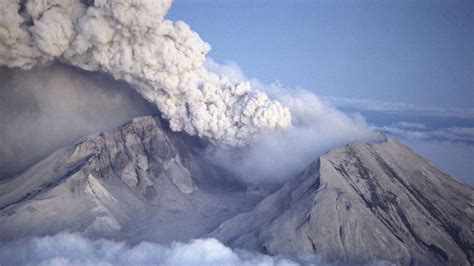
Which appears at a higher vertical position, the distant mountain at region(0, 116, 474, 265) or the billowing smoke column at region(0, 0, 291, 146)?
the billowing smoke column at region(0, 0, 291, 146)

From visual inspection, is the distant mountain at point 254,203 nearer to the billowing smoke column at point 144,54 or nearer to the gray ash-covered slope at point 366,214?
the gray ash-covered slope at point 366,214

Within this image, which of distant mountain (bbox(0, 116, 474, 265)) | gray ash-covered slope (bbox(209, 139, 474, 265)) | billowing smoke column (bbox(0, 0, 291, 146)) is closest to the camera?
gray ash-covered slope (bbox(209, 139, 474, 265))

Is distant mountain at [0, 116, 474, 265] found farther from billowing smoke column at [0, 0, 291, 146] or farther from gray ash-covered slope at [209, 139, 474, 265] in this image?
billowing smoke column at [0, 0, 291, 146]

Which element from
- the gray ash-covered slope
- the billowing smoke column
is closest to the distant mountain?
the gray ash-covered slope

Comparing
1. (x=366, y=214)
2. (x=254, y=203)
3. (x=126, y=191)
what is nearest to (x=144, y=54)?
(x=126, y=191)

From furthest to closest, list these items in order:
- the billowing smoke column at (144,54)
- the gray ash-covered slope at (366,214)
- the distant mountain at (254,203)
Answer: the billowing smoke column at (144,54)
the distant mountain at (254,203)
the gray ash-covered slope at (366,214)

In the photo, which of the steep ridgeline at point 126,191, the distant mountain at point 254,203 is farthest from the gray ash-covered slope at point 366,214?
the steep ridgeline at point 126,191

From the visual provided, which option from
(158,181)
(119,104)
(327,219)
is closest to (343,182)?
(327,219)

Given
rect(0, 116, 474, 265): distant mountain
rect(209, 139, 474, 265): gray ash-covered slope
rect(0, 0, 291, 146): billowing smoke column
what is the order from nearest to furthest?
rect(209, 139, 474, 265): gray ash-covered slope, rect(0, 116, 474, 265): distant mountain, rect(0, 0, 291, 146): billowing smoke column
